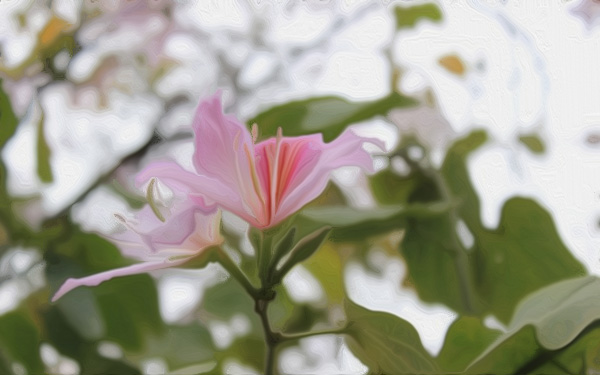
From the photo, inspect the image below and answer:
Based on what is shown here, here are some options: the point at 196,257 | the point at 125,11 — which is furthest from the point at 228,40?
the point at 196,257

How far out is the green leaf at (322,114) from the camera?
336 millimetres

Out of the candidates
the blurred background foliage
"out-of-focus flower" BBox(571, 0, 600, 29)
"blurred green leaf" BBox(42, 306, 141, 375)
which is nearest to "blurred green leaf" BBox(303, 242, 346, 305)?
the blurred background foliage

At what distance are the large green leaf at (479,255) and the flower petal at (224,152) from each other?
16cm

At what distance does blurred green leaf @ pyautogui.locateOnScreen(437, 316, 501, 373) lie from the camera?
0.24m

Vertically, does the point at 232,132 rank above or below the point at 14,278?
above

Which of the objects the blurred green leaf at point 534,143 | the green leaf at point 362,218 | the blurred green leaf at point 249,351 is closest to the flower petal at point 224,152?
the green leaf at point 362,218

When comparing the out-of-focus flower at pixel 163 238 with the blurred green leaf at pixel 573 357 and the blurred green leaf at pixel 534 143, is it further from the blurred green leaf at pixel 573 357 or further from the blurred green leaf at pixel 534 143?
the blurred green leaf at pixel 534 143

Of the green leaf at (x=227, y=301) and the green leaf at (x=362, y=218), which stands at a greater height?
the green leaf at (x=362, y=218)

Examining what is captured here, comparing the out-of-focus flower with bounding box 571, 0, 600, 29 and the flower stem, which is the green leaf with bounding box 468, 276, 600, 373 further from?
the out-of-focus flower with bounding box 571, 0, 600, 29

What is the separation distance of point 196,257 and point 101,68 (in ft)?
1.42

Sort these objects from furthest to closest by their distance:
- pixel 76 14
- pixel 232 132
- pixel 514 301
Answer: pixel 76 14 → pixel 514 301 → pixel 232 132

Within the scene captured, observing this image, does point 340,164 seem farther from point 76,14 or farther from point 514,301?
point 76,14

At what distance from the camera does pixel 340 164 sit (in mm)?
181

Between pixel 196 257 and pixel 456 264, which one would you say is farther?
pixel 456 264
